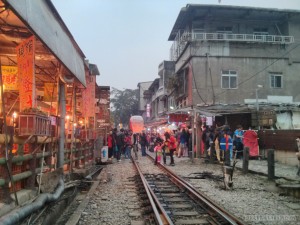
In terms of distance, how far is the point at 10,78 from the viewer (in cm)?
972

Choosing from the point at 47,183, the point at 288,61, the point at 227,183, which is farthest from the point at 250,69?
the point at 47,183

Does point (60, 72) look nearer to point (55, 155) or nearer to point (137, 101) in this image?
point (55, 155)

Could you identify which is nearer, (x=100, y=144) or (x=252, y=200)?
(x=252, y=200)

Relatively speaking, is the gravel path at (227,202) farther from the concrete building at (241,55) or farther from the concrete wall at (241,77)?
the concrete building at (241,55)

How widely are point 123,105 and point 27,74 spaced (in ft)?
202

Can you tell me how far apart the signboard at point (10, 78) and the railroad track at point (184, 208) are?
16.9 feet

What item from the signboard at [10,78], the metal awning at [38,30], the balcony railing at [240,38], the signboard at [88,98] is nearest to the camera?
the metal awning at [38,30]

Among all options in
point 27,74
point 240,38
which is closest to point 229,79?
point 240,38

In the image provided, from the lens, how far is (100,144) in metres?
19.1

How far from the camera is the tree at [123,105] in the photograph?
220 feet

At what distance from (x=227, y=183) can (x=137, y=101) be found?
62215mm

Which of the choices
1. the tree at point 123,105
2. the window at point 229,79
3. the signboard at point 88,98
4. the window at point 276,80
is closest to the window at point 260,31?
the window at point 276,80

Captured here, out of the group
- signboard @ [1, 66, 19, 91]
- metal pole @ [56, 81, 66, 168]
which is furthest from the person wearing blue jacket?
signboard @ [1, 66, 19, 91]

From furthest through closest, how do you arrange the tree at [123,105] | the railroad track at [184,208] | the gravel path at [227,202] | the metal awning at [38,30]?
the tree at [123,105], the gravel path at [227,202], the railroad track at [184,208], the metal awning at [38,30]
